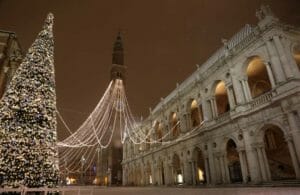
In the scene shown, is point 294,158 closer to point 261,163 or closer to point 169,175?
point 261,163

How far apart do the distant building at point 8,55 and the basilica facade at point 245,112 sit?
1803 cm

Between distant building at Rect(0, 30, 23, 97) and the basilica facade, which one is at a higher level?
distant building at Rect(0, 30, 23, 97)

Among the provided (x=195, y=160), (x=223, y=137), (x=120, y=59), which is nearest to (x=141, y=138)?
(x=195, y=160)

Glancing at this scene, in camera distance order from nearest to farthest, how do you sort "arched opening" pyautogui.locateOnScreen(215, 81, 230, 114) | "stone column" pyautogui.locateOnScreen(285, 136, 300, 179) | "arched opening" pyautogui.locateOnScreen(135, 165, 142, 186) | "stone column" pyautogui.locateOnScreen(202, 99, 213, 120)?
"stone column" pyautogui.locateOnScreen(285, 136, 300, 179), "stone column" pyautogui.locateOnScreen(202, 99, 213, 120), "arched opening" pyautogui.locateOnScreen(215, 81, 230, 114), "arched opening" pyautogui.locateOnScreen(135, 165, 142, 186)

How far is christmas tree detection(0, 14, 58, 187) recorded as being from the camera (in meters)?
8.61

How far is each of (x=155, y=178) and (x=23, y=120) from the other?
25.2 metres

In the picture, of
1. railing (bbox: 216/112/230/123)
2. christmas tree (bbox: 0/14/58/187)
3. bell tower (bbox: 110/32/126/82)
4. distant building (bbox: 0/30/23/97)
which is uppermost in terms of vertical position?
bell tower (bbox: 110/32/126/82)

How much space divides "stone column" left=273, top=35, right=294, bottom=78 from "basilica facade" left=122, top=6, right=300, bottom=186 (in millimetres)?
53

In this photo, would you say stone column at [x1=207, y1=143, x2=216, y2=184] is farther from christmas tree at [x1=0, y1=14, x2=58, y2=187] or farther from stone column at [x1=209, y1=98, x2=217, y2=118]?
christmas tree at [x1=0, y1=14, x2=58, y2=187]

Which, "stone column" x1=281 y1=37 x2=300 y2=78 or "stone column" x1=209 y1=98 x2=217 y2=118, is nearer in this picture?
"stone column" x1=281 y1=37 x2=300 y2=78

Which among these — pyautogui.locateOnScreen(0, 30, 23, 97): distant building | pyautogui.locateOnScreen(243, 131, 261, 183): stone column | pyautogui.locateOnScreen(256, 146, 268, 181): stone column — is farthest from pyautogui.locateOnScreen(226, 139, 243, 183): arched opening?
pyautogui.locateOnScreen(0, 30, 23, 97): distant building

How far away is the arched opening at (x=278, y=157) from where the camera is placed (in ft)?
55.9

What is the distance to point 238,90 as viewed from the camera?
1723 cm

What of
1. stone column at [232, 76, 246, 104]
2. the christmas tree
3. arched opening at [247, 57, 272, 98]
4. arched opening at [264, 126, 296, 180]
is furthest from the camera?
arched opening at [247, 57, 272, 98]
